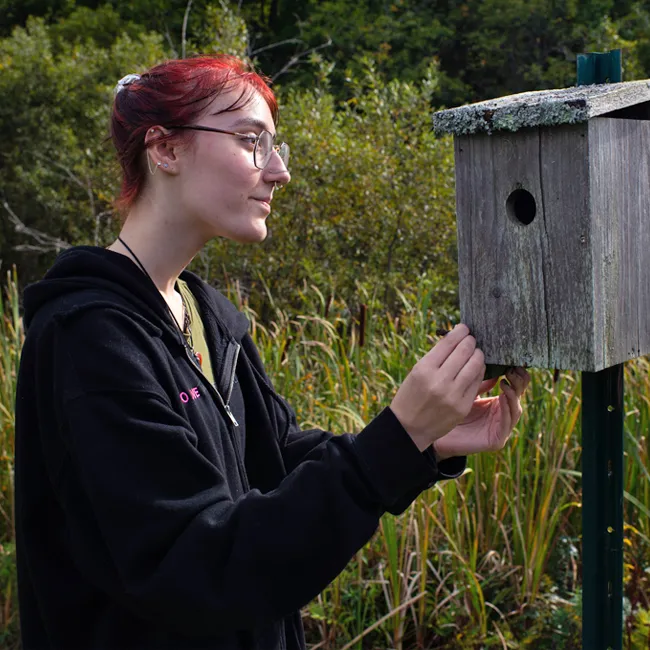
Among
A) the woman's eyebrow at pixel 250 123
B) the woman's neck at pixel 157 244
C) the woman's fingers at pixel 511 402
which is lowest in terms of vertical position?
the woman's fingers at pixel 511 402

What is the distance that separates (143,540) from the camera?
1.35 m

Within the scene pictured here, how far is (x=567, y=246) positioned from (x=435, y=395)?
0.40 meters

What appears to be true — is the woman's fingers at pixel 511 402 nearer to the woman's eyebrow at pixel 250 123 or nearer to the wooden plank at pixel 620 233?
the wooden plank at pixel 620 233

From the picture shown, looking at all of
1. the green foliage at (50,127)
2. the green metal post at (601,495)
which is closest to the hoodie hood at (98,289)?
the green metal post at (601,495)

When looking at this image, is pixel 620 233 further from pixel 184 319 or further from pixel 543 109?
pixel 184 319

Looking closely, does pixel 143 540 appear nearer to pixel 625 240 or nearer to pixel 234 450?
pixel 234 450

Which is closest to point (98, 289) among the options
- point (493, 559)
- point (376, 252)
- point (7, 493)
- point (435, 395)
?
point (435, 395)

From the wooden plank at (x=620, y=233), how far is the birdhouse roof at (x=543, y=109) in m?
0.04

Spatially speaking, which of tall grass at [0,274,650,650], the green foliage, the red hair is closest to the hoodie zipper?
the red hair

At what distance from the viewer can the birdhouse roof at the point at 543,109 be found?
5.14 feet

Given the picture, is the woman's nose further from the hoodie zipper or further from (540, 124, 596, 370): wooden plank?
(540, 124, 596, 370): wooden plank

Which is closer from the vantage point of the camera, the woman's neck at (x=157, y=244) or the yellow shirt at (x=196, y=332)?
the woman's neck at (x=157, y=244)

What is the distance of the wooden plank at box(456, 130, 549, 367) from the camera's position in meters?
1.66

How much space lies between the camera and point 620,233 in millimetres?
1724
